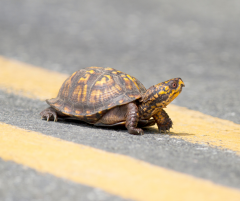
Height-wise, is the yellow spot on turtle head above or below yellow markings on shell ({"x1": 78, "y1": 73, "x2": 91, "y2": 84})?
below

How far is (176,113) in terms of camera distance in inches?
293

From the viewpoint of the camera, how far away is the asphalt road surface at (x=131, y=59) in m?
3.50

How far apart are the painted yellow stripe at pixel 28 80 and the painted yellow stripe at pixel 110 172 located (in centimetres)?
410

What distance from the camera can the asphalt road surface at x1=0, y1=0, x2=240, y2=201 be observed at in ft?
11.5

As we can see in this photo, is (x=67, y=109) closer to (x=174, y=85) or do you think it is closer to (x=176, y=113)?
(x=174, y=85)

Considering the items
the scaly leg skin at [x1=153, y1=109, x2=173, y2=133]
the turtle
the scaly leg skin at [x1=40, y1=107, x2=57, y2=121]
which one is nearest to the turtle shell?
the turtle

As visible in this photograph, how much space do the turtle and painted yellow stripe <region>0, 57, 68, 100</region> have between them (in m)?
2.71

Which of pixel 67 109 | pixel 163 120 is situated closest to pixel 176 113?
pixel 163 120

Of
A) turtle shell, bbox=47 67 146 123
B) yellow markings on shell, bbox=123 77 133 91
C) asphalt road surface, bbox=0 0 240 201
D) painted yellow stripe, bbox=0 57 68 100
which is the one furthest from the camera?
painted yellow stripe, bbox=0 57 68 100

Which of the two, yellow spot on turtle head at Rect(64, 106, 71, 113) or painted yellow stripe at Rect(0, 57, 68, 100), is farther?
painted yellow stripe at Rect(0, 57, 68, 100)

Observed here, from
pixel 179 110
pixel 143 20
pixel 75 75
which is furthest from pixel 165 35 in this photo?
pixel 75 75

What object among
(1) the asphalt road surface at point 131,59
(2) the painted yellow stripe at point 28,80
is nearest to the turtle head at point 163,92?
(1) the asphalt road surface at point 131,59

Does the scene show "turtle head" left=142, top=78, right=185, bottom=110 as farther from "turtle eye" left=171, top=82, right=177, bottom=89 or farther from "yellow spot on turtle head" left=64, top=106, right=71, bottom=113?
"yellow spot on turtle head" left=64, top=106, right=71, bottom=113

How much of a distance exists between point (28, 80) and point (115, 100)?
5528 millimetres
